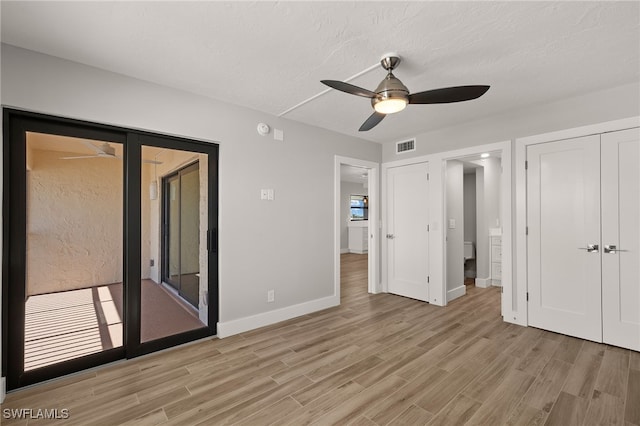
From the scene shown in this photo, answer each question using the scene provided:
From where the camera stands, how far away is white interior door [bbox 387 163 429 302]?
14.4 feet

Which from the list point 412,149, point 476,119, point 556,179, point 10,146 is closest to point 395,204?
point 412,149

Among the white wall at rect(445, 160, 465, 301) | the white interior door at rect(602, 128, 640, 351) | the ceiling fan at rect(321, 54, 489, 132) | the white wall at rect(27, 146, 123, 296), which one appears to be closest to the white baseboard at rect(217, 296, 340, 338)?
the white wall at rect(27, 146, 123, 296)

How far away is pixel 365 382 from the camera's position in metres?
2.24

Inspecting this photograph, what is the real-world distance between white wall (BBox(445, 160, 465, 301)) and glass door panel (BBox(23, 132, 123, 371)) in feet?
14.2

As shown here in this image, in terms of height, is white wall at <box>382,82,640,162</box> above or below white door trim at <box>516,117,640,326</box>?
above

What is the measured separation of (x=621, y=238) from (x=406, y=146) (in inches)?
109

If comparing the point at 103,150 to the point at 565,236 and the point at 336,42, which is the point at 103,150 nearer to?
the point at 336,42

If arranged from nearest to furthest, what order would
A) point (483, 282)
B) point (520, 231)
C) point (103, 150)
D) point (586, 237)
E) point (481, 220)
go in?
1. point (103, 150)
2. point (586, 237)
3. point (520, 231)
4. point (483, 282)
5. point (481, 220)

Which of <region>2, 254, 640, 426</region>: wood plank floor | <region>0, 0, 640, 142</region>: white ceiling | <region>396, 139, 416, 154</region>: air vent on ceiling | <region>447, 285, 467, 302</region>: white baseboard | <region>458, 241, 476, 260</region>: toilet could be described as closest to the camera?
<region>0, 0, 640, 142</region>: white ceiling

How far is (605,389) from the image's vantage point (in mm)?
2131

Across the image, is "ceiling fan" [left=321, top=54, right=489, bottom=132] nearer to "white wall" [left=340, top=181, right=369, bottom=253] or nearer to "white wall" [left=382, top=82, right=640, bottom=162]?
"white wall" [left=382, top=82, right=640, bottom=162]

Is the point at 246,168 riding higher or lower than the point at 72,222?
higher

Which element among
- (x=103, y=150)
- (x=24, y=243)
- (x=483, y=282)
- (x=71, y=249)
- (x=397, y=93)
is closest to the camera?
(x=397, y=93)

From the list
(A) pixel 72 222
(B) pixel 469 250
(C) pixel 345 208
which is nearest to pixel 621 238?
(B) pixel 469 250
